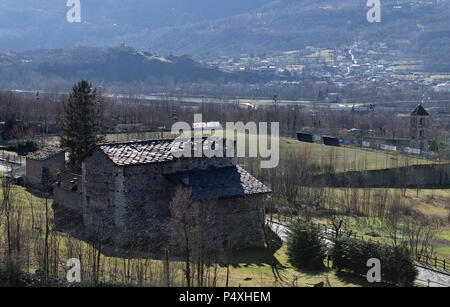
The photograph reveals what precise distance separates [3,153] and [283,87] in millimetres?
141835

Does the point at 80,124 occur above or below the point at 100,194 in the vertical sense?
above

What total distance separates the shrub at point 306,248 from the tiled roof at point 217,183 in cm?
314

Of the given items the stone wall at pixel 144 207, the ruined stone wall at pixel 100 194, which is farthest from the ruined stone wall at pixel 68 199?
the stone wall at pixel 144 207

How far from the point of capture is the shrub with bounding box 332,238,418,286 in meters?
19.7

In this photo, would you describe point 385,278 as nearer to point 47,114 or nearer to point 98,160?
point 98,160

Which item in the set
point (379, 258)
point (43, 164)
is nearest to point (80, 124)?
point (43, 164)

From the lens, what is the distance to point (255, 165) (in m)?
43.3

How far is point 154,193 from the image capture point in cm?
2467

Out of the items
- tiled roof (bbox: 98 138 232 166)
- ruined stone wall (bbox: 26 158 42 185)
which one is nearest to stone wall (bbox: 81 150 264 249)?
tiled roof (bbox: 98 138 232 166)

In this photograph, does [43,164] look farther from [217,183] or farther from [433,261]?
[433,261]

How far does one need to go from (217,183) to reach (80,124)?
1657cm

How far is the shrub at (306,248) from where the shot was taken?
22.2m
